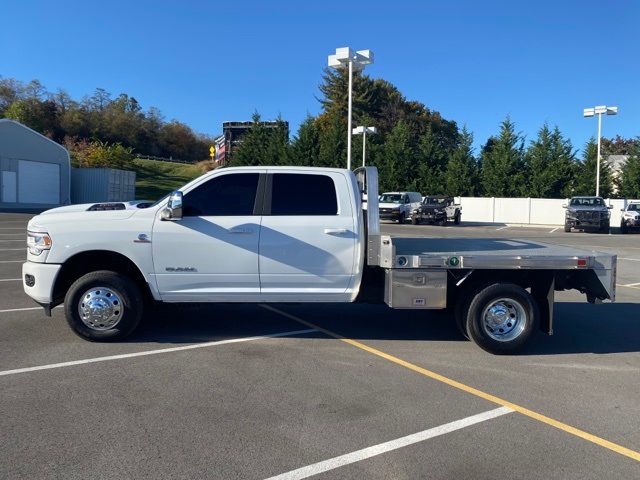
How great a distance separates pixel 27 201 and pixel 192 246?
43.2 metres

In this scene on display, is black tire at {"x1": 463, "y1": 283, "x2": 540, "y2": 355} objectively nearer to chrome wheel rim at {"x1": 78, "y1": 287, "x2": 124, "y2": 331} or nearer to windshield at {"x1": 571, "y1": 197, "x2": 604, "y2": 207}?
chrome wheel rim at {"x1": 78, "y1": 287, "x2": 124, "y2": 331}

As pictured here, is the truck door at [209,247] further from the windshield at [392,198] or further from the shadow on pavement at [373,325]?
the windshield at [392,198]

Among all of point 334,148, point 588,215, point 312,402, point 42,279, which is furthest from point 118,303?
→ point 334,148

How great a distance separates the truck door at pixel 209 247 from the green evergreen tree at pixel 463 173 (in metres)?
43.2

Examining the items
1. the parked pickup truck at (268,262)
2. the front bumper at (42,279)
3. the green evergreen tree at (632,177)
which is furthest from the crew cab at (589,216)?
the front bumper at (42,279)

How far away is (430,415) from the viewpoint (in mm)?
4652

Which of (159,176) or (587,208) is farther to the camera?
(159,176)

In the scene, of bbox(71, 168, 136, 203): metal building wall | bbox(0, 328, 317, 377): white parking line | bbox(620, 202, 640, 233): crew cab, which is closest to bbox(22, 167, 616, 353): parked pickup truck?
bbox(0, 328, 317, 377): white parking line

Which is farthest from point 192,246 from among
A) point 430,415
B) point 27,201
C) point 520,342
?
point 27,201

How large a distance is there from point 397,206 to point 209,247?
97.2 ft

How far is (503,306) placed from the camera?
6.51 meters

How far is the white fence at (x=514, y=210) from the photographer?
144 ft

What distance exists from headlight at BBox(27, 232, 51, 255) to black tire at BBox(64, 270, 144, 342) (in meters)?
0.52

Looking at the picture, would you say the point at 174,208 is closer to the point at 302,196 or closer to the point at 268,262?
the point at 268,262
